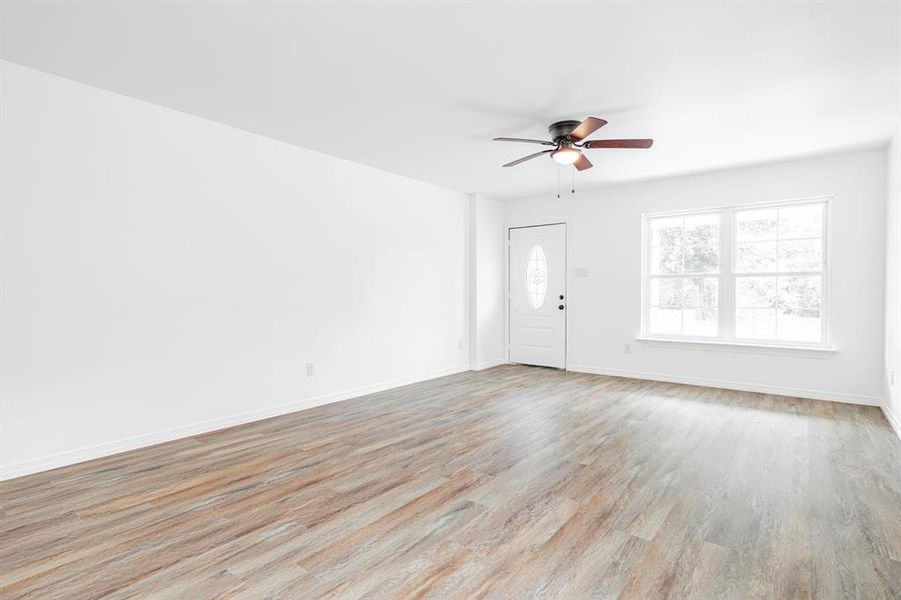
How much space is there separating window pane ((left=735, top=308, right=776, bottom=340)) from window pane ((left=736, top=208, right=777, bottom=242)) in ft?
2.78

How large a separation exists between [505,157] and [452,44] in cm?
225

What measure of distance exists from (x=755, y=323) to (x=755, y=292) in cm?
36

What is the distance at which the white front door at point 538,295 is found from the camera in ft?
22.1

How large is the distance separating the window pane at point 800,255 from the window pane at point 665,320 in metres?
1.23

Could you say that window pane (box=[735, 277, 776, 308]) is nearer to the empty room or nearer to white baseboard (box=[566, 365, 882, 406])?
the empty room

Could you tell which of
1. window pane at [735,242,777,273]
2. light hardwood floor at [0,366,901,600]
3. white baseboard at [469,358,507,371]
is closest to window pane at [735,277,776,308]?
window pane at [735,242,777,273]

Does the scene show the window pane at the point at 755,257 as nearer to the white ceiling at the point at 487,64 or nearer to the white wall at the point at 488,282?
the white ceiling at the point at 487,64

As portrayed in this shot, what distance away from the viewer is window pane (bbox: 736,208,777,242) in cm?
523

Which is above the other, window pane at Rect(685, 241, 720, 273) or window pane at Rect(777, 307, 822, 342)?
window pane at Rect(685, 241, 720, 273)

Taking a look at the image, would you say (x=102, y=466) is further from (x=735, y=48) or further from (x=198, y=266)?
(x=735, y=48)

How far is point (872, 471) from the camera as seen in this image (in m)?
2.97

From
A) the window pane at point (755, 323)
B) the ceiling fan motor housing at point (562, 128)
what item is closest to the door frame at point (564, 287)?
the window pane at point (755, 323)

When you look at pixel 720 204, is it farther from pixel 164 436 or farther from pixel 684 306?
pixel 164 436

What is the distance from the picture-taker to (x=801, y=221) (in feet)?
16.6
